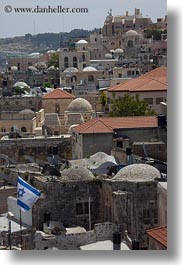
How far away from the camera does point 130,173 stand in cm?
1103

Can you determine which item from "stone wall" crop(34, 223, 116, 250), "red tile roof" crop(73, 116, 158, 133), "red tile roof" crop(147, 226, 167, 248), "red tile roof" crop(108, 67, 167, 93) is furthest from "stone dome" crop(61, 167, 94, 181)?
"red tile roof" crop(108, 67, 167, 93)

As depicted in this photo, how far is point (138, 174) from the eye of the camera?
11.0 metres

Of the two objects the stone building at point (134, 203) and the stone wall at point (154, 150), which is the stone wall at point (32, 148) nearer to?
the stone wall at point (154, 150)

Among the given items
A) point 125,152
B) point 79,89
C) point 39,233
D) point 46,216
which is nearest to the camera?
point 39,233

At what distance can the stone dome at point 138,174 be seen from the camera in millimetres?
10883

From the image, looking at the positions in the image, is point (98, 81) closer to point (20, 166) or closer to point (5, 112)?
point (5, 112)

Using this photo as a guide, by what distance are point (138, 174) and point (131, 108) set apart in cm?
1004

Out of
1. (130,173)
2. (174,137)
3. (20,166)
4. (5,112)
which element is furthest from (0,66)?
(174,137)

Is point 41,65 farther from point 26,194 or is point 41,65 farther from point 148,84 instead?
point 26,194

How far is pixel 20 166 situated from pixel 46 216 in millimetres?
3404

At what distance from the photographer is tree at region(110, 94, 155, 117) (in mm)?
20609

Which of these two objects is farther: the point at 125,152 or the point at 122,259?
the point at 125,152

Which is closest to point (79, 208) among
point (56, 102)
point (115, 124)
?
point (115, 124)

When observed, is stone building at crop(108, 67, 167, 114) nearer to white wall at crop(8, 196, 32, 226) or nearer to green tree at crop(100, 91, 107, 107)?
green tree at crop(100, 91, 107, 107)
